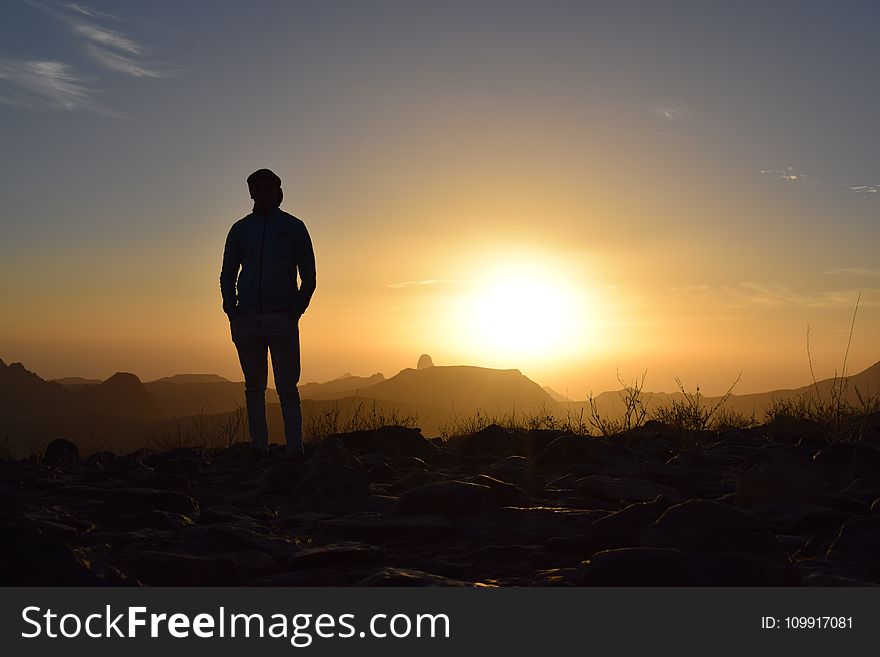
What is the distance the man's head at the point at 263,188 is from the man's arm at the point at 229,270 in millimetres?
414

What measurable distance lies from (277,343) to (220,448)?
247 cm

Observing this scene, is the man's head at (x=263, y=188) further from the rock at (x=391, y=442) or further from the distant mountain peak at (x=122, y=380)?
the distant mountain peak at (x=122, y=380)

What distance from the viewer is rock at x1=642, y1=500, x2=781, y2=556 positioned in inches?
124

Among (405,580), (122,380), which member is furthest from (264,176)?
(122,380)

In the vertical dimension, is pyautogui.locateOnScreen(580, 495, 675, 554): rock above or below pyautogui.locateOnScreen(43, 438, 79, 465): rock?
below

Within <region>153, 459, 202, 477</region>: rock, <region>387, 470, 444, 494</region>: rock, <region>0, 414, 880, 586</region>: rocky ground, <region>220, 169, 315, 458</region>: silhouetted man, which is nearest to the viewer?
<region>0, 414, 880, 586</region>: rocky ground

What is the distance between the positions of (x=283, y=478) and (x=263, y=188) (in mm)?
3365

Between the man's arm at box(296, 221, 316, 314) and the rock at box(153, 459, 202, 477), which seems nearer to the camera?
the rock at box(153, 459, 202, 477)

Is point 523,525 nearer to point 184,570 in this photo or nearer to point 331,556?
point 331,556

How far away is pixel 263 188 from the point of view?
7641 millimetres

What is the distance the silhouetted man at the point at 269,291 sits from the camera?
7512mm

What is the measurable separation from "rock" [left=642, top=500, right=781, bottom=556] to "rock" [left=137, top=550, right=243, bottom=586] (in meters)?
1.75

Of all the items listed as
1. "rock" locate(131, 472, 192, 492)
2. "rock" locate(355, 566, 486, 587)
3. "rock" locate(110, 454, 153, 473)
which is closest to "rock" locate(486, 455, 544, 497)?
"rock" locate(355, 566, 486, 587)

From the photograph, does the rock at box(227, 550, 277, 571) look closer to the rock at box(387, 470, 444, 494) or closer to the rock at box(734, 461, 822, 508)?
the rock at box(387, 470, 444, 494)
